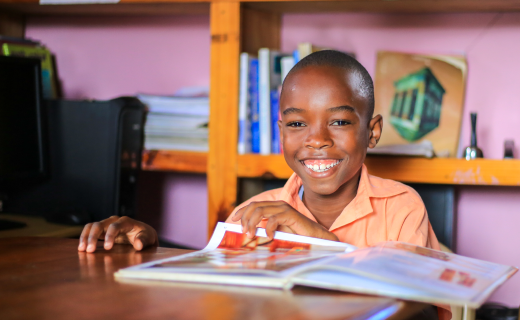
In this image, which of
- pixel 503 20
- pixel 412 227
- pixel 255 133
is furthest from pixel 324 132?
pixel 503 20

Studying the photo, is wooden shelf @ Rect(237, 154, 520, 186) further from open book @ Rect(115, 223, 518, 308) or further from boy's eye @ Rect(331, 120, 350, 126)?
open book @ Rect(115, 223, 518, 308)

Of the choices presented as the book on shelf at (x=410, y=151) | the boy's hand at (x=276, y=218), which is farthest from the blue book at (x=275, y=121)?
the boy's hand at (x=276, y=218)

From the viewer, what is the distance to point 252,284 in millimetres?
517

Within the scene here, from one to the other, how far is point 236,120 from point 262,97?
10 centimetres

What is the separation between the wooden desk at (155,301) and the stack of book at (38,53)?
1270 mm

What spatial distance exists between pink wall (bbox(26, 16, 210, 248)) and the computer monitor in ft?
1.26

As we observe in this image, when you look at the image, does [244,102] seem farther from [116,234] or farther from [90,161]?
[116,234]

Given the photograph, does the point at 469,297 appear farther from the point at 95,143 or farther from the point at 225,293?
the point at 95,143

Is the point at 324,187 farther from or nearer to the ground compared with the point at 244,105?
nearer to the ground

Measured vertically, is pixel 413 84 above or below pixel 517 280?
above

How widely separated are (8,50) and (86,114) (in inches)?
16.3

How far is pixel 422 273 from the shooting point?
0.50 m

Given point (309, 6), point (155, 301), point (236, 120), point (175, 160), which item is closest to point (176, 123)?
point (175, 160)

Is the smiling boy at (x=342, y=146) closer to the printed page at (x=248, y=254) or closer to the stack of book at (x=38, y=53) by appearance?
the printed page at (x=248, y=254)
